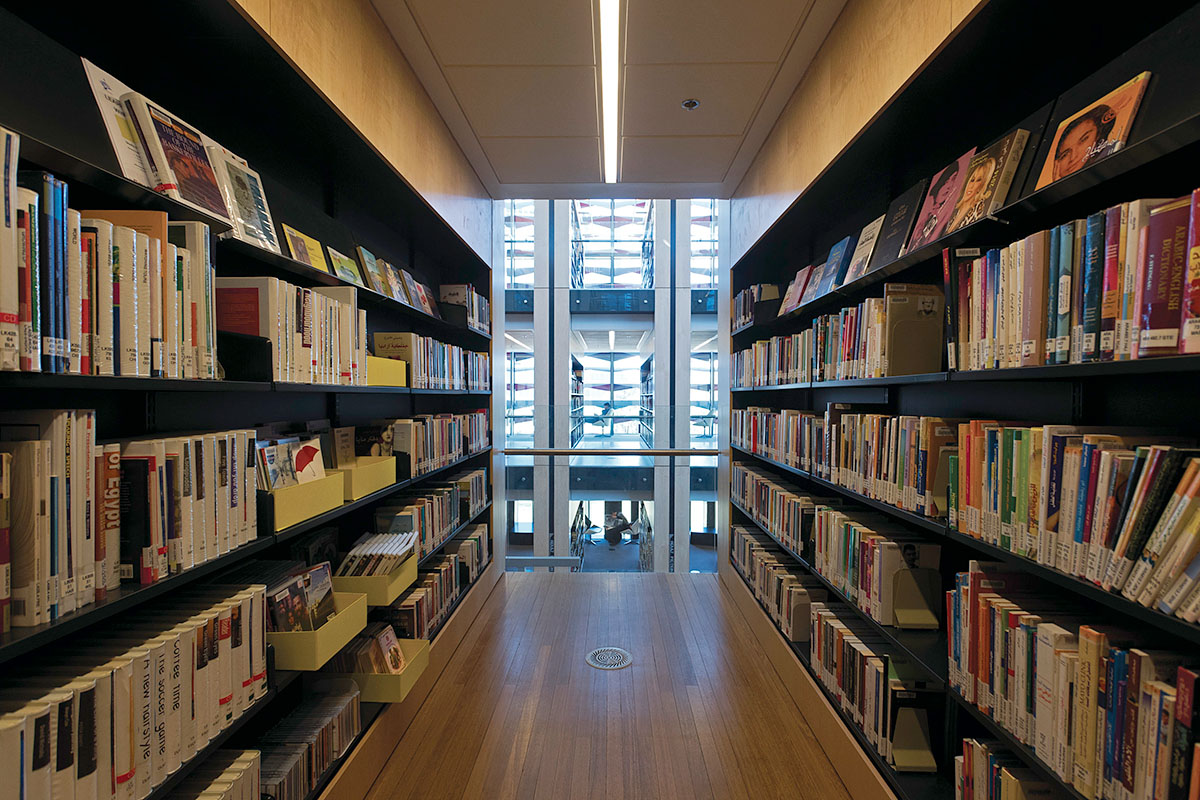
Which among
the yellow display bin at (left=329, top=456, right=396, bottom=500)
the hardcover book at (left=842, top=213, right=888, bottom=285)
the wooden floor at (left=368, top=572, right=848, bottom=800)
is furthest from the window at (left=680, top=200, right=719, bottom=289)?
the yellow display bin at (left=329, top=456, right=396, bottom=500)

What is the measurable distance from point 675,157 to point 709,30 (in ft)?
3.90

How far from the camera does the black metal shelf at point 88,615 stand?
884mm

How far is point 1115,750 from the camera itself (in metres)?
1.01

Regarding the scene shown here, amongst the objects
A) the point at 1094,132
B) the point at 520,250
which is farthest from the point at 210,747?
the point at 520,250

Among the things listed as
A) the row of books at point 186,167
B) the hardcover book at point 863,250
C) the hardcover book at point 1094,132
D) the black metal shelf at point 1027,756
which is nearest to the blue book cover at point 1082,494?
the black metal shelf at point 1027,756

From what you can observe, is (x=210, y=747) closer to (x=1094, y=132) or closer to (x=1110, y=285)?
(x=1110, y=285)

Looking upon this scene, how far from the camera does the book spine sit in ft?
2.96

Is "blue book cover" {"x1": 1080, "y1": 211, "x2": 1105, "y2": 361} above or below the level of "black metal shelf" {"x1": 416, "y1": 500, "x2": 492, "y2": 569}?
above

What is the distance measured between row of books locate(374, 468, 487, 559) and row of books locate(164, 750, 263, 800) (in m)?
1.17

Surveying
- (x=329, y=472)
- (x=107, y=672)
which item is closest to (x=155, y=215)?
(x=107, y=672)

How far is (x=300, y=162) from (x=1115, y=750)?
2.83 m

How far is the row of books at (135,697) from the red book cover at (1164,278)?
1.93 metres

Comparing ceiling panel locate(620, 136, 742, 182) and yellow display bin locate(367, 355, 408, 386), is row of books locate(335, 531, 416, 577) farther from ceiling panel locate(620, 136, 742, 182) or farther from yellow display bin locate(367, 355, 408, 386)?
ceiling panel locate(620, 136, 742, 182)

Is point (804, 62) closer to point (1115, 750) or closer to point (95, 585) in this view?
point (1115, 750)
